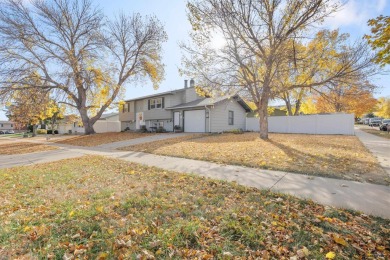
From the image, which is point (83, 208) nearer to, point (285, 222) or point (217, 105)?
point (285, 222)

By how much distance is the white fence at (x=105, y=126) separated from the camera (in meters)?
38.8

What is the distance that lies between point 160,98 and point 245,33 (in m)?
15.0

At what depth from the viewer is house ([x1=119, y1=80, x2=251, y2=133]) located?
829 inches

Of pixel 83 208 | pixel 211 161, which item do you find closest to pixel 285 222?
pixel 83 208

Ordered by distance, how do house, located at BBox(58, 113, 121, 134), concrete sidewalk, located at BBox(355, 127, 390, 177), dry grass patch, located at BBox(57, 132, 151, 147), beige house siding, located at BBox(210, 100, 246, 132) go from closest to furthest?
concrete sidewalk, located at BBox(355, 127, 390, 177)
dry grass patch, located at BBox(57, 132, 151, 147)
beige house siding, located at BBox(210, 100, 246, 132)
house, located at BBox(58, 113, 121, 134)

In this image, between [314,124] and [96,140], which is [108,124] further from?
[314,124]

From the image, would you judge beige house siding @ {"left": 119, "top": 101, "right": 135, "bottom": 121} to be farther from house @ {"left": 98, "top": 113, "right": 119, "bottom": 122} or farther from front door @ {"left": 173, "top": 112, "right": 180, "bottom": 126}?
house @ {"left": 98, "top": 113, "right": 119, "bottom": 122}

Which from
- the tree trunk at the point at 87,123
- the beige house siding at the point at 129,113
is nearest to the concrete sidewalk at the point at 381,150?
the tree trunk at the point at 87,123

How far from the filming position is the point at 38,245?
8.87 ft

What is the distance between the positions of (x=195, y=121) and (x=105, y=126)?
25.1 meters

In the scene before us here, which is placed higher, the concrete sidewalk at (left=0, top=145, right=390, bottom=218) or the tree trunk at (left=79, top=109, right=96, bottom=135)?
the tree trunk at (left=79, top=109, right=96, bottom=135)

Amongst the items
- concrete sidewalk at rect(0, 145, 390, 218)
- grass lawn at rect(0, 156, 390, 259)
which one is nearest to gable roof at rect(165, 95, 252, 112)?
concrete sidewalk at rect(0, 145, 390, 218)

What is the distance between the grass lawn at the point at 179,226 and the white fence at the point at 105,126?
36.8 m

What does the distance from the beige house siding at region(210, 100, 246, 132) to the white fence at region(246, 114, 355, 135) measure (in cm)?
177
